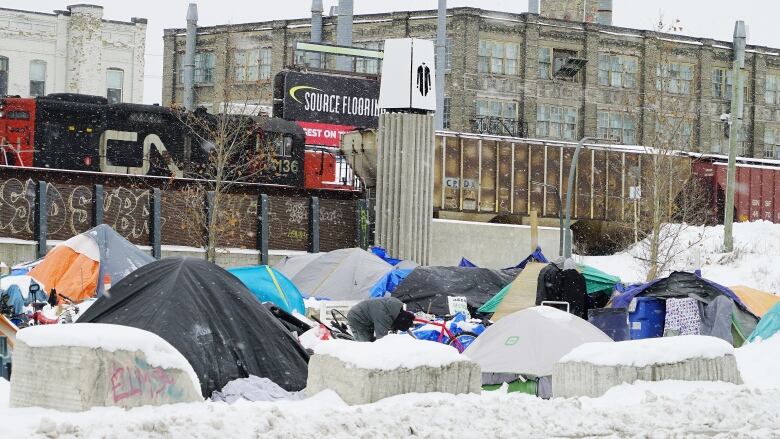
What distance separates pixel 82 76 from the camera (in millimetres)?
61844

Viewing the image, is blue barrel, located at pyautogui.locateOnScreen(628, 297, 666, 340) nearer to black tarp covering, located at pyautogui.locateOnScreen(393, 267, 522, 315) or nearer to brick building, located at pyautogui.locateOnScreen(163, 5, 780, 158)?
black tarp covering, located at pyautogui.locateOnScreen(393, 267, 522, 315)

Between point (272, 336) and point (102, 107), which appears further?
point (102, 107)

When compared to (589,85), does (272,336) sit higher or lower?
lower

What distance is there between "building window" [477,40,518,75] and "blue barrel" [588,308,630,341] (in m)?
44.4

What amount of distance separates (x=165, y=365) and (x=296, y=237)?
30.9m

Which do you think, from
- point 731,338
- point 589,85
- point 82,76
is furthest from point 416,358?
A: point 589,85

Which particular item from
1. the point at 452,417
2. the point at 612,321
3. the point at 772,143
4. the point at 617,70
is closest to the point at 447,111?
the point at 617,70

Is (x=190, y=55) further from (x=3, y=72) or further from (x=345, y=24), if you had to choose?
(x=3, y=72)

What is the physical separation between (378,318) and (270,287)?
7.36m

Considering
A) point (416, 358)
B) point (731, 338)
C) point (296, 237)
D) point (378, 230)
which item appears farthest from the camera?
point (296, 237)

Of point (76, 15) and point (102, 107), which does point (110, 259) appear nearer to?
point (102, 107)

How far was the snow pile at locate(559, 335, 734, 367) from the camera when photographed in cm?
1158

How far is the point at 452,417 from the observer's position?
31.4ft

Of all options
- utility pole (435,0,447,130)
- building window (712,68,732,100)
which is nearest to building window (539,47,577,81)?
utility pole (435,0,447,130)
